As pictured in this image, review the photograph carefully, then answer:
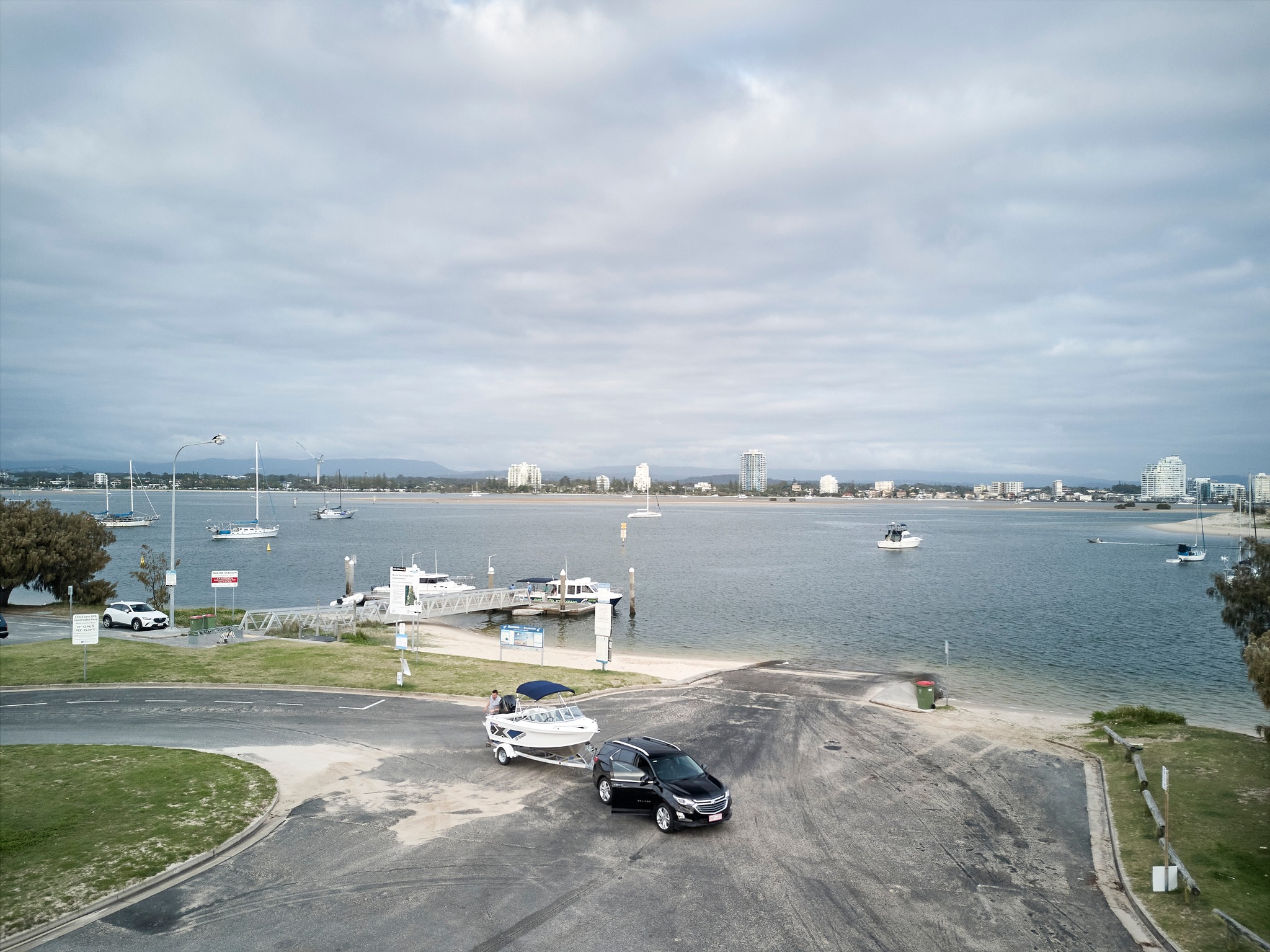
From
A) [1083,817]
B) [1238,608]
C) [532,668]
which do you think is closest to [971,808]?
[1083,817]

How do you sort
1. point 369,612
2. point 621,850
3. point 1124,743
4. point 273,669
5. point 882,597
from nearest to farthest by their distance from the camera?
point 621,850
point 1124,743
point 273,669
point 369,612
point 882,597

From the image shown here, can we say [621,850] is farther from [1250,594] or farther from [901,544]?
[901,544]

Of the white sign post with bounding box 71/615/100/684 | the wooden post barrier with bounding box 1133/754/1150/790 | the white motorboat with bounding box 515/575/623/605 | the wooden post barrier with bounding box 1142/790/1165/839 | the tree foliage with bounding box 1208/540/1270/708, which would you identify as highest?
the tree foliage with bounding box 1208/540/1270/708

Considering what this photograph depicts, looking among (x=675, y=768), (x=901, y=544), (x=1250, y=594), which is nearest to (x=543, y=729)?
(x=675, y=768)

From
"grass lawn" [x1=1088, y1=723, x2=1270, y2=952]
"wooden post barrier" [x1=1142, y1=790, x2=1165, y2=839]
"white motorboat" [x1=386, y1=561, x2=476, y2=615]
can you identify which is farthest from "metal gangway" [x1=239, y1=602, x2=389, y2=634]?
"wooden post barrier" [x1=1142, y1=790, x2=1165, y2=839]

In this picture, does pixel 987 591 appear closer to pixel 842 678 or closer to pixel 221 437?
pixel 842 678

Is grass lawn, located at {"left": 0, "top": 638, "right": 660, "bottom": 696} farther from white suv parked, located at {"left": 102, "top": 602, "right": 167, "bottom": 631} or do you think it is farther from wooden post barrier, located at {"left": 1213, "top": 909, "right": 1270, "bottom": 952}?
wooden post barrier, located at {"left": 1213, "top": 909, "right": 1270, "bottom": 952}

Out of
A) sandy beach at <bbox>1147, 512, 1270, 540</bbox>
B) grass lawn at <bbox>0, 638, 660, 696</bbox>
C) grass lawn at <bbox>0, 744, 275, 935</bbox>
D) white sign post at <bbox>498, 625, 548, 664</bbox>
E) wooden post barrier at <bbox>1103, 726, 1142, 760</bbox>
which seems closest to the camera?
grass lawn at <bbox>0, 744, 275, 935</bbox>
